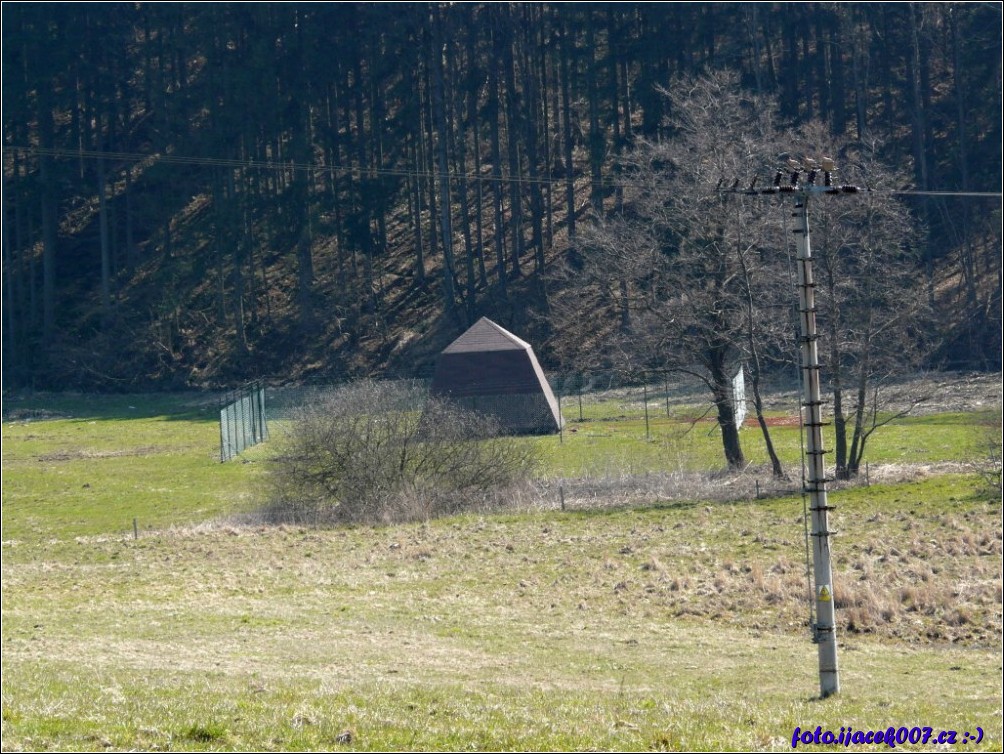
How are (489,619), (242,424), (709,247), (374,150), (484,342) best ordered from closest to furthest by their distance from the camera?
1. (489,619)
2. (709,247)
3. (242,424)
4. (484,342)
5. (374,150)

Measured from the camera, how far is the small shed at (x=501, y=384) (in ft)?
152

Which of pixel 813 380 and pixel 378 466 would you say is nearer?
pixel 813 380

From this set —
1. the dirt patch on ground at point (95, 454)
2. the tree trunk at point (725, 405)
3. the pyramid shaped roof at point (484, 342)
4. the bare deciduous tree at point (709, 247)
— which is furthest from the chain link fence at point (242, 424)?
the tree trunk at point (725, 405)

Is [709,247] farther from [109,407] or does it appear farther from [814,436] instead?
[109,407]

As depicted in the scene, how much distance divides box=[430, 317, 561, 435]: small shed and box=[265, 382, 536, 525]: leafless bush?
12.5m

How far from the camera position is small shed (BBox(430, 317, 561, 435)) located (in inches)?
1827

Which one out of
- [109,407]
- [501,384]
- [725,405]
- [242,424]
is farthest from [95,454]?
[725,405]

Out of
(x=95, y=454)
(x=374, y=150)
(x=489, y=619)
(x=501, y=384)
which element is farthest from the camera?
(x=374, y=150)

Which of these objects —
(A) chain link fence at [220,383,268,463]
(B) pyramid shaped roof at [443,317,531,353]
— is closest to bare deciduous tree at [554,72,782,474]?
(B) pyramid shaped roof at [443,317,531,353]

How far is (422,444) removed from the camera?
3306cm

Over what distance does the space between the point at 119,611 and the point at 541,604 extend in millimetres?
7391

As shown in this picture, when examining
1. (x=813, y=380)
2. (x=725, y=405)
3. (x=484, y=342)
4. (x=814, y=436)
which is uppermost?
(x=484, y=342)

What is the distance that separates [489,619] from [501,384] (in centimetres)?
2728

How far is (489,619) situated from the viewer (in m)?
20.3
